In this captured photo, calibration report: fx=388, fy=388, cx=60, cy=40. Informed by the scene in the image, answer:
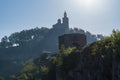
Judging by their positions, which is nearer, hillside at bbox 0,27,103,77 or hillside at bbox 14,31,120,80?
hillside at bbox 14,31,120,80

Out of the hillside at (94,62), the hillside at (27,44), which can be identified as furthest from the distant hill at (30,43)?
the hillside at (94,62)

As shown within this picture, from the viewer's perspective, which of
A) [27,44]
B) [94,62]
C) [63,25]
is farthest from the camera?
[27,44]

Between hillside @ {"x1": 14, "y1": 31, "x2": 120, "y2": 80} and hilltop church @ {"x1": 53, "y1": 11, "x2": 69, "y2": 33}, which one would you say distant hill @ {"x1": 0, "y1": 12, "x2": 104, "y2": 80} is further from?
hillside @ {"x1": 14, "y1": 31, "x2": 120, "y2": 80}

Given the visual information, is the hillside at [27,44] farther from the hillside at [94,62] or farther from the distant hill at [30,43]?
the hillside at [94,62]

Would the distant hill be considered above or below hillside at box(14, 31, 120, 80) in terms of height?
above

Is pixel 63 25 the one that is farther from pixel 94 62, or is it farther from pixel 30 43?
pixel 94 62

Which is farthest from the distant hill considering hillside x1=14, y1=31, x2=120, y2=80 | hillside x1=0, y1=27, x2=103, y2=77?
hillside x1=14, y1=31, x2=120, y2=80

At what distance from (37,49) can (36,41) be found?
12.5 metres

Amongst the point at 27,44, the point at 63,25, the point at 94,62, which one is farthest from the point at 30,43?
the point at 94,62

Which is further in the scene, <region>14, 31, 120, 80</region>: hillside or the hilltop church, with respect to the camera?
the hilltop church

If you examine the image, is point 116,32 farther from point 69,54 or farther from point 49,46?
point 49,46

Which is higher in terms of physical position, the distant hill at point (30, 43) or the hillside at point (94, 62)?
the distant hill at point (30, 43)

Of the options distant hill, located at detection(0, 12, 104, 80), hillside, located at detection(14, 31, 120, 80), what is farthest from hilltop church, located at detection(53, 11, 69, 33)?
hillside, located at detection(14, 31, 120, 80)

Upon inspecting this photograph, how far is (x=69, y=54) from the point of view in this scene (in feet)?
121
